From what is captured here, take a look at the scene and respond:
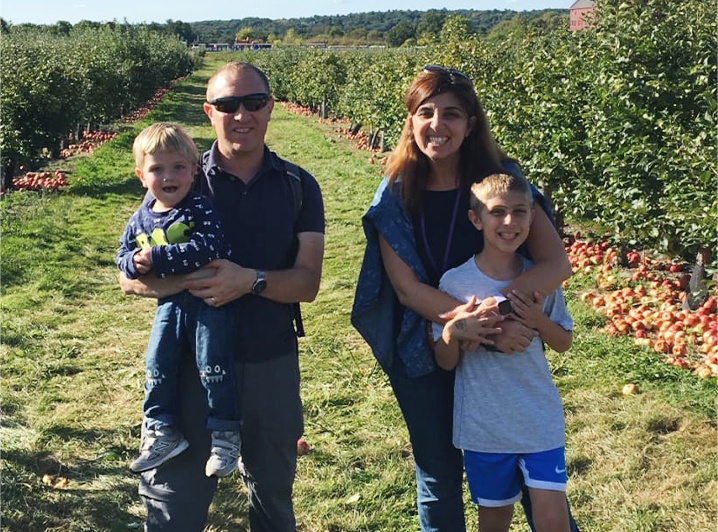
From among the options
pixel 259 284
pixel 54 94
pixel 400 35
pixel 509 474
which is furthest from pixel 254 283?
pixel 400 35

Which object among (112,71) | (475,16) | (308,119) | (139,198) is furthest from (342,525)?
(475,16)

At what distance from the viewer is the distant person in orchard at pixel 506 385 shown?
2.36 metres

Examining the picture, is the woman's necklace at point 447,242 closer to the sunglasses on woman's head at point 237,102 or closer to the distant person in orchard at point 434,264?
the distant person in orchard at point 434,264

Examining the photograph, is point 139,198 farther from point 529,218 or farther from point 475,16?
point 475,16

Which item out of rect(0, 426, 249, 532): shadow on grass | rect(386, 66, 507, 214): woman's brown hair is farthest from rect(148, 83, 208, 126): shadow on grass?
rect(386, 66, 507, 214): woman's brown hair

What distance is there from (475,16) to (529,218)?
194228 millimetres

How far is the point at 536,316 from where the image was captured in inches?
93.9

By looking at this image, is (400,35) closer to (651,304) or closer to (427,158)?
(651,304)

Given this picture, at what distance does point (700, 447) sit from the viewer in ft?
13.0

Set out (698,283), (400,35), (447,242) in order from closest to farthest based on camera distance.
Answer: (447,242) < (698,283) < (400,35)

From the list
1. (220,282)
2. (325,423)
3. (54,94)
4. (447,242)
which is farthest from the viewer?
(54,94)

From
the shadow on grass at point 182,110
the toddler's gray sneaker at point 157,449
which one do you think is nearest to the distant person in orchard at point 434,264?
the toddler's gray sneaker at point 157,449

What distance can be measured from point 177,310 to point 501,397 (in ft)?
3.66

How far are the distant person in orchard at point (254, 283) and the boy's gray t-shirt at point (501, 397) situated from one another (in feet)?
1.76
